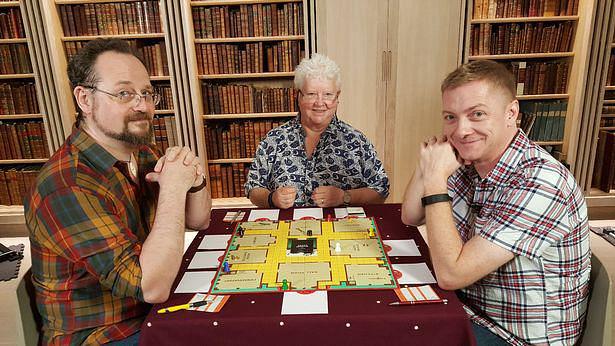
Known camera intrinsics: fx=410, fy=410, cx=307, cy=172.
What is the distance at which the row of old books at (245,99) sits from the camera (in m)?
3.56

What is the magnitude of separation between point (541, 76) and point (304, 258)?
10.4 feet

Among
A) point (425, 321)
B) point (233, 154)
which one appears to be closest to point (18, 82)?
point (233, 154)

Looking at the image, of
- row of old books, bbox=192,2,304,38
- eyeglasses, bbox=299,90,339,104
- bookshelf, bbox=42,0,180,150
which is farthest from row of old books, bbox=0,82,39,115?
eyeglasses, bbox=299,90,339,104

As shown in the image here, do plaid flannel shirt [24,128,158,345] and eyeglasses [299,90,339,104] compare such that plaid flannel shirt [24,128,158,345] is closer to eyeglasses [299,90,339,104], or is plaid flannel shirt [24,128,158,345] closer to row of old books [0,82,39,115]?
eyeglasses [299,90,339,104]

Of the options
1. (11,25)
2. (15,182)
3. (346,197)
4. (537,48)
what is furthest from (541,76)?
(15,182)

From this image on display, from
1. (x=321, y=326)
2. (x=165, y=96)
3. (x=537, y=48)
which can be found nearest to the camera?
(x=321, y=326)

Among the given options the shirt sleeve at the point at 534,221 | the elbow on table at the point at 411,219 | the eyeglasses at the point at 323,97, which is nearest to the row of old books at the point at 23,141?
the eyeglasses at the point at 323,97

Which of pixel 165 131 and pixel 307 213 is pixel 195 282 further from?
pixel 165 131

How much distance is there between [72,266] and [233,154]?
2.65 m

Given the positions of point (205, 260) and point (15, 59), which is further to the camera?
point (15, 59)

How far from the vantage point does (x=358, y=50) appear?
336 cm

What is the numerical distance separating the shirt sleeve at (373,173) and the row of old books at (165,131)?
207 cm

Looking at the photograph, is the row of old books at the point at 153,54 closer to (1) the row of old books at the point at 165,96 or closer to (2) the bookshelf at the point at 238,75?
(1) the row of old books at the point at 165,96

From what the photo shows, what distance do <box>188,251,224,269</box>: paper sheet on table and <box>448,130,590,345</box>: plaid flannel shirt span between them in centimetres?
80
